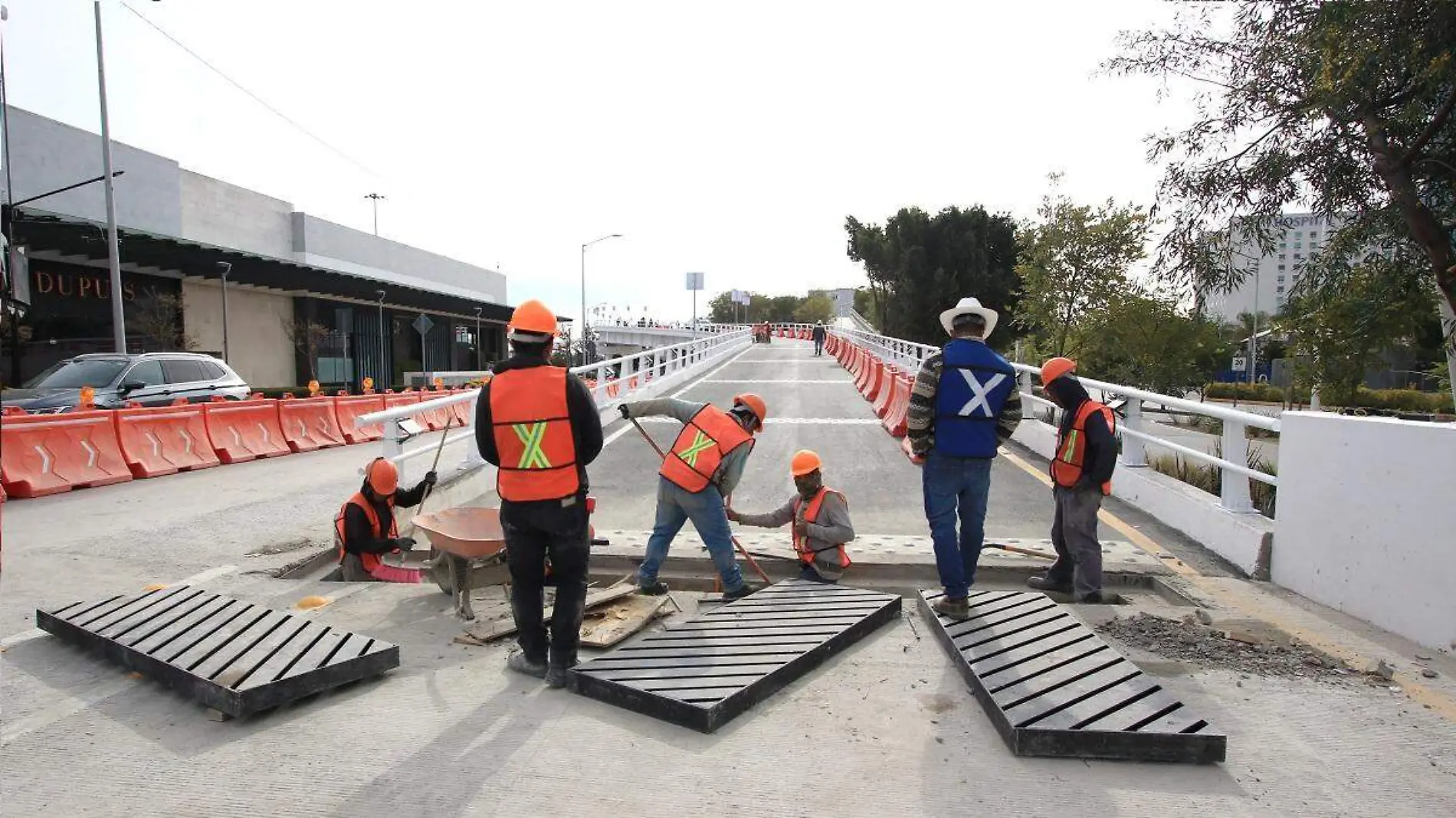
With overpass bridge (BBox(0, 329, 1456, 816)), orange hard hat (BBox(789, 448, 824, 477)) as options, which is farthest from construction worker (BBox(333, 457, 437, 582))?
orange hard hat (BBox(789, 448, 824, 477))

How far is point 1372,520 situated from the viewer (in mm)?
4648

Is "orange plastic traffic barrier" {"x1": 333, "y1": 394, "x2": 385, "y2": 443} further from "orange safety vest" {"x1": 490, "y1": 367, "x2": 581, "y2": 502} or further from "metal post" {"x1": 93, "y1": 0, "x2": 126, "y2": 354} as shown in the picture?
"orange safety vest" {"x1": 490, "y1": 367, "x2": 581, "y2": 502}

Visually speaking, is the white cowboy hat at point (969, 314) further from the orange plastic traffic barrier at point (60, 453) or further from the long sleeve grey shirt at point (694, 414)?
the orange plastic traffic barrier at point (60, 453)

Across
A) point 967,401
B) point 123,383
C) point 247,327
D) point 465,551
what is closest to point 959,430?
point 967,401

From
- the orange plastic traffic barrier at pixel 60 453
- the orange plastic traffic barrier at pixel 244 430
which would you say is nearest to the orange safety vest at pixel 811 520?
the orange plastic traffic barrier at pixel 60 453

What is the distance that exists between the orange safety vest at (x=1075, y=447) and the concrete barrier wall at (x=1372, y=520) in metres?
1.18

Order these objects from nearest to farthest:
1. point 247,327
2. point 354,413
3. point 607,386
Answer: point 354,413, point 607,386, point 247,327

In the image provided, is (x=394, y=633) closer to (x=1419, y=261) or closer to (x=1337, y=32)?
(x=1337, y=32)

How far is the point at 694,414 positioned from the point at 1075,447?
2512mm

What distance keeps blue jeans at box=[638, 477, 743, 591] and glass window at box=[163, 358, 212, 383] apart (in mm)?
12308

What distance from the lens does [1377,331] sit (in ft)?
32.1

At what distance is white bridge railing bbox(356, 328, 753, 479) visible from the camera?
22.8 feet

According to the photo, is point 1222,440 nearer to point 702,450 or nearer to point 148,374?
point 702,450

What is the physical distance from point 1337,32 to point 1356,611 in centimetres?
600
